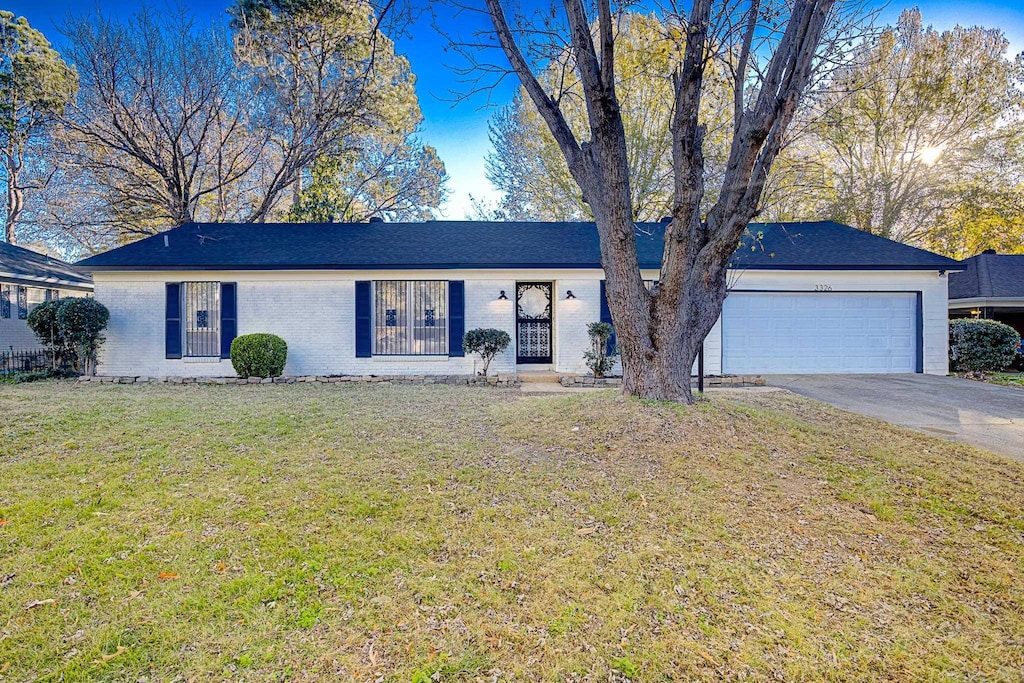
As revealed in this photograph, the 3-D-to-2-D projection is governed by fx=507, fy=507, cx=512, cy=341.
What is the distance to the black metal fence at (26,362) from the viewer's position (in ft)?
37.7

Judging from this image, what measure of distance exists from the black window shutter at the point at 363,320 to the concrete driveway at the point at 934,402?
27.0 ft

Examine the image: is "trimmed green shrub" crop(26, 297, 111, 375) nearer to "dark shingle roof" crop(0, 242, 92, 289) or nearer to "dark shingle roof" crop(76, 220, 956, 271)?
"dark shingle roof" crop(76, 220, 956, 271)

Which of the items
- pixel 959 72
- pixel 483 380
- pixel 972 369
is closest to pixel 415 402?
pixel 483 380

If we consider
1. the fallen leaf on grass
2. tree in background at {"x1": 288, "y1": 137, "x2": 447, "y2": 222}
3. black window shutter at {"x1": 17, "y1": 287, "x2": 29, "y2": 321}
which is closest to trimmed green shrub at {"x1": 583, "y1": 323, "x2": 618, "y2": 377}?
the fallen leaf on grass

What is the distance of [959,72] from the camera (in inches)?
673

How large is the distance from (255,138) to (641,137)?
12388mm

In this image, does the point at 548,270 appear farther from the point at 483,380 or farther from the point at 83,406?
the point at 83,406

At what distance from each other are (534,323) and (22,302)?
1507 cm

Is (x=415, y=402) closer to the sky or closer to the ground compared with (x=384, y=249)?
closer to the ground

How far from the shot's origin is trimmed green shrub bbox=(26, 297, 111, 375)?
984 cm

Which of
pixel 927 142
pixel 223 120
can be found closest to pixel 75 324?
pixel 223 120

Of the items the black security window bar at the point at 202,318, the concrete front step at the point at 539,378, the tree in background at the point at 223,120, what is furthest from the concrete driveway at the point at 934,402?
the tree in background at the point at 223,120

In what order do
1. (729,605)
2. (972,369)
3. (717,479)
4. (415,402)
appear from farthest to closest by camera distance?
(972,369), (415,402), (717,479), (729,605)

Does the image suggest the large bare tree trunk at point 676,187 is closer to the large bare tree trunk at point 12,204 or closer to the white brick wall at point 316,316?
the white brick wall at point 316,316
